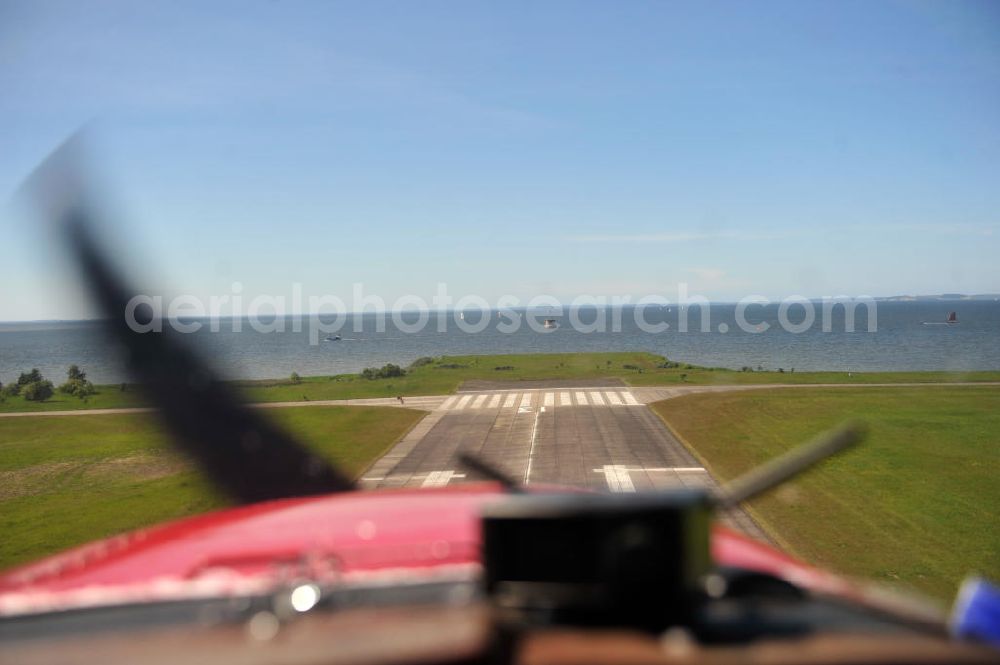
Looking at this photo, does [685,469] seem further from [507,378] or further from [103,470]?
[507,378]

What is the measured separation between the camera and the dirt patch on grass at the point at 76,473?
2022 cm

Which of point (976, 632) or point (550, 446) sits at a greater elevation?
point (976, 632)

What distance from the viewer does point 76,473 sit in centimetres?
2205

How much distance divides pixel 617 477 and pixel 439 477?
Result: 515 cm

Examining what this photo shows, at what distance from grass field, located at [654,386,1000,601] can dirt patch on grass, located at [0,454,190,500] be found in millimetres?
16577

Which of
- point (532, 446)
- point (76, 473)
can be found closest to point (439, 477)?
point (532, 446)

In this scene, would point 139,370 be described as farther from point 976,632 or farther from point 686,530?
point 976,632

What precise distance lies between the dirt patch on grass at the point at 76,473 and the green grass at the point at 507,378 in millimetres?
11292

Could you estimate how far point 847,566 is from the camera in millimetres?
12484

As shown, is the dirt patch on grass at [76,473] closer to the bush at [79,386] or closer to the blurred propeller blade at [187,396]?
the blurred propeller blade at [187,396]

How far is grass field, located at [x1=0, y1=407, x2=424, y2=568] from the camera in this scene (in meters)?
15.0

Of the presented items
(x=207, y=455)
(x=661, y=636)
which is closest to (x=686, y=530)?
(x=661, y=636)

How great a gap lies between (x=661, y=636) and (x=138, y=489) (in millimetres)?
20603

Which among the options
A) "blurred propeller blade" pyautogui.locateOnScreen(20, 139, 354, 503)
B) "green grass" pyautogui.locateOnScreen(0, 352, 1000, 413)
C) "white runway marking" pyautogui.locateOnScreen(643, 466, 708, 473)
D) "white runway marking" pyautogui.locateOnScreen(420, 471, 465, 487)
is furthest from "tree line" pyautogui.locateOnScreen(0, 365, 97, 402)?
"blurred propeller blade" pyautogui.locateOnScreen(20, 139, 354, 503)
